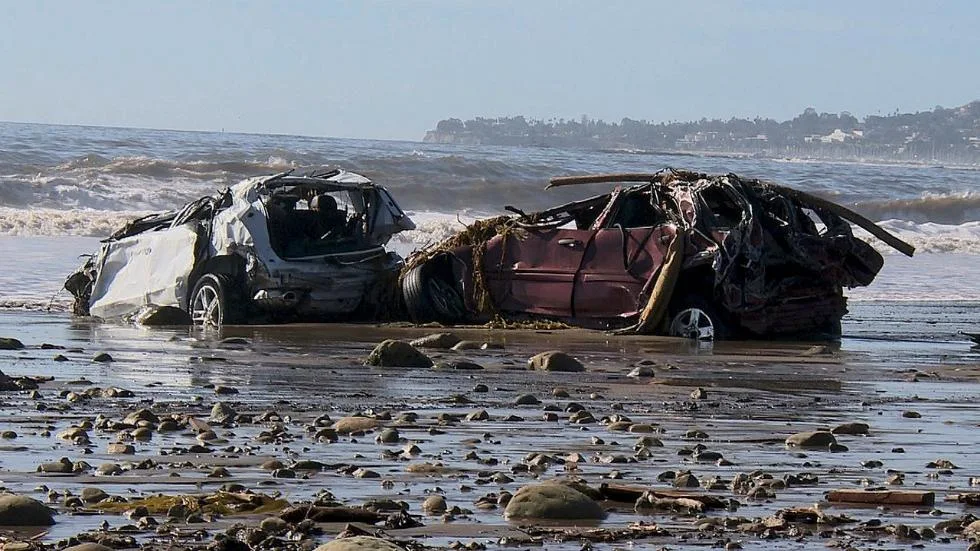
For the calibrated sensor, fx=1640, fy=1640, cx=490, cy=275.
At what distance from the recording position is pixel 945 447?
7625 millimetres

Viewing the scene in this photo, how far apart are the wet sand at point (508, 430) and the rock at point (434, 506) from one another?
34 mm

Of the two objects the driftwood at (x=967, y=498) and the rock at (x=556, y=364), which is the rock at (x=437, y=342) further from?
the driftwood at (x=967, y=498)

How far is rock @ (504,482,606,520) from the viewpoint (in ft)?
18.4

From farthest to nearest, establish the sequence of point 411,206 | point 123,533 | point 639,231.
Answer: point 411,206 < point 639,231 < point 123,533

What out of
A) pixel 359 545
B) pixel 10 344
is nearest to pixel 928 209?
pixel 10 344

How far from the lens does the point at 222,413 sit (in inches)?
328

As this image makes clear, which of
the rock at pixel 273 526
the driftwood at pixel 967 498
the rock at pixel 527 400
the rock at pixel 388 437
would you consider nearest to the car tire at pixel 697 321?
the rock at pixel 527 400

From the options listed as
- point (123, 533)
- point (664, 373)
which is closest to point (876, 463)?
point (123, 533)

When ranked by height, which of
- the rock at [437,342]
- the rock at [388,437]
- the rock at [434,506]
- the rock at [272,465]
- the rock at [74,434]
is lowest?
the rock at [437,342]

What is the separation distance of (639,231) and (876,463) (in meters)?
7.73

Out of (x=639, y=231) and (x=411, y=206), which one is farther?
(x=411, y=206)

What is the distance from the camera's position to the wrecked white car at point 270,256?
51.3 feet

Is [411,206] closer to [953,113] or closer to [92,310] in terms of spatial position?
[92,310]

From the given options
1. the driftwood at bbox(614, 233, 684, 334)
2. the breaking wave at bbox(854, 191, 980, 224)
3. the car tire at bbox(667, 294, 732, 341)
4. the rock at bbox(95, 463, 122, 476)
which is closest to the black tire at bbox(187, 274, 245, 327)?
the driftwood at bbox(614, 233, 684, 334)
